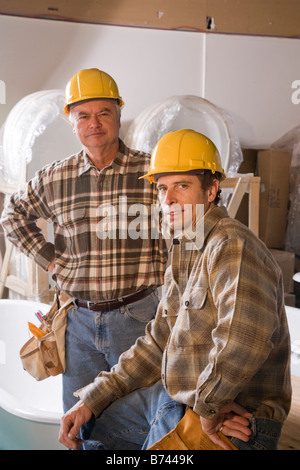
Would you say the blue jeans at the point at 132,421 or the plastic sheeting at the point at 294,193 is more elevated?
the plastic sheeting at the point at 294,193

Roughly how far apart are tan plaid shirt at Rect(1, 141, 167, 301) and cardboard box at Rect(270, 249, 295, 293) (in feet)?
4.60

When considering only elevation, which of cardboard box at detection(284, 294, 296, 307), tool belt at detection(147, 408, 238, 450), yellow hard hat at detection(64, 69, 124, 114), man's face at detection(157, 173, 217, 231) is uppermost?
yellow hard hat at detection(64, 69, 124, 114)

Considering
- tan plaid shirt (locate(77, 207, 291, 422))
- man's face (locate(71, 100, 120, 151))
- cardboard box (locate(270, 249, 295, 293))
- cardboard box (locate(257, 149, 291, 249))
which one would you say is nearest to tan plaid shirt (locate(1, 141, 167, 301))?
man's face (locate(71, 100, 120, 151))

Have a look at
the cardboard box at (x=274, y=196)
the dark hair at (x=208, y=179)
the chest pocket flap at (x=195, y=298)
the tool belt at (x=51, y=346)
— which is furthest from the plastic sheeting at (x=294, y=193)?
the chest pocket flap at (x=195, y=298)

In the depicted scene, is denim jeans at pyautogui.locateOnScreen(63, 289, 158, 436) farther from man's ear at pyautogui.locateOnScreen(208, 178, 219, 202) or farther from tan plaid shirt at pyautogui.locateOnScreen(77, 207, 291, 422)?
man's ear at pyautogui.locateOnScreen(208, 178, 219, 202)

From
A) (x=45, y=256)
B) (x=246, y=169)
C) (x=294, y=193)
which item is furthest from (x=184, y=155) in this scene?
(x=246, y=169)

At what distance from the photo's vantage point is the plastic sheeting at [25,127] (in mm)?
3244

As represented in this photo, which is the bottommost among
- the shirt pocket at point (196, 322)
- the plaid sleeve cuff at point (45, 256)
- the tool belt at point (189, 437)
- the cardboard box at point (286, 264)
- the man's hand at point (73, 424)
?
the cardboard box at point (286, 264)

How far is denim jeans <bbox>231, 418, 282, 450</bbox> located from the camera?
4.46 feet

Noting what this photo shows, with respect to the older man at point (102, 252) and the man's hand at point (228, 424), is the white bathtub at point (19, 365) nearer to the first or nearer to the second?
the older man at point (102, 252)

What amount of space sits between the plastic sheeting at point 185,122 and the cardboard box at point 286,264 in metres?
0.56

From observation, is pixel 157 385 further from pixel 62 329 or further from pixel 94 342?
Result: pixel 62 329

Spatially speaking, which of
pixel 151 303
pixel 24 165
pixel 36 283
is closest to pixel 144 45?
pixel 24 165

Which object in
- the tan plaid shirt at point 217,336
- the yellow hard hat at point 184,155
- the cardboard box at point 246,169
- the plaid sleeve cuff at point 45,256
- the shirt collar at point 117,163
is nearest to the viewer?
the tan plaid shirt at point 217,336
